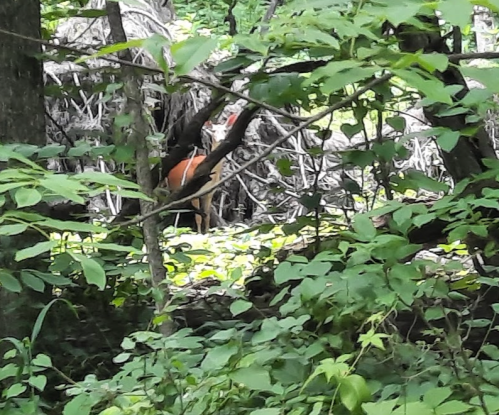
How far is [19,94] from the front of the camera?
5.23 feet

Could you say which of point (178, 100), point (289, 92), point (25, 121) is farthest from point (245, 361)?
point (178, 100)

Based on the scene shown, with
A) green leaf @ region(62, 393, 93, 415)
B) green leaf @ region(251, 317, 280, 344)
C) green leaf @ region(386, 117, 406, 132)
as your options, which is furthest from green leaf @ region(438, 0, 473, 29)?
green leaf @ region(386, 117, 406, 132)

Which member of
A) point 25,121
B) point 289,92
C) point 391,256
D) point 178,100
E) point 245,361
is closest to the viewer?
point 245,361

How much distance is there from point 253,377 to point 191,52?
47cm

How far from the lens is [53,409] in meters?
1.40

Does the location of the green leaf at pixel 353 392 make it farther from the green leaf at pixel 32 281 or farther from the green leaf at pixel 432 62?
the green leaf at pixel 32 281

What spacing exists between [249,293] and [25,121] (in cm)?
73

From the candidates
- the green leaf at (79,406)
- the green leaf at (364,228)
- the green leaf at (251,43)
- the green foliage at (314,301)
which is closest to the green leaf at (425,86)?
the green foliage at (314,301)

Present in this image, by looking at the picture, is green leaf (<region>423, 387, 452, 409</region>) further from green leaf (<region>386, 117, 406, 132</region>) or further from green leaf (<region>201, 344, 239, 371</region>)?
green leaf (<region>386, 117, 406, 132</region>)

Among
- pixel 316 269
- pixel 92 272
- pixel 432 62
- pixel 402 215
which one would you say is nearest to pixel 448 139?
→ pixel 402 215

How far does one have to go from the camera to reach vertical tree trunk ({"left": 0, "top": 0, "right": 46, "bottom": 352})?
1.54 m

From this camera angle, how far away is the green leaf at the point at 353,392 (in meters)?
0.89

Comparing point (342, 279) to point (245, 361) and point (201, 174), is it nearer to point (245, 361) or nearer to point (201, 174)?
point (245, 361)

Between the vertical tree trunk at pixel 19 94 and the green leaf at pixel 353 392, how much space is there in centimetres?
88
